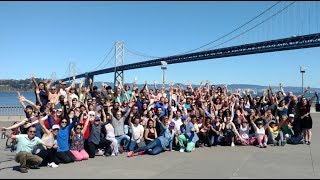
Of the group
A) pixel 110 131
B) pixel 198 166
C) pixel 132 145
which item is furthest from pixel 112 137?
pixel 198 166

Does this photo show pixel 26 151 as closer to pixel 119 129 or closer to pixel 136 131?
pixel 119 129

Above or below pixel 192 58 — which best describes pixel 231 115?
below

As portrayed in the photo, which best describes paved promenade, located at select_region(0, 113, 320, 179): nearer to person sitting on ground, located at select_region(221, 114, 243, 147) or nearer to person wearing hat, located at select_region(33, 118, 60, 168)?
person wearing hat, located at select_region(33, 118, 60, 168)

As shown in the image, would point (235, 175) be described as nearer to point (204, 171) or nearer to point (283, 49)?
point (204, 171)

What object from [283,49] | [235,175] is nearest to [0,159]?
[235,175]

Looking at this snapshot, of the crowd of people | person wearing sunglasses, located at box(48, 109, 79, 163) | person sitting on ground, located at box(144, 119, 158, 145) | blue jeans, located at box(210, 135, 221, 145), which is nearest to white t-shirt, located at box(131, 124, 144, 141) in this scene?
the crowd of people

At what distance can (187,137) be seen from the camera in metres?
9.44

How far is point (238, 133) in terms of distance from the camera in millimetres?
10047

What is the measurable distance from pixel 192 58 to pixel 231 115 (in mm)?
50988

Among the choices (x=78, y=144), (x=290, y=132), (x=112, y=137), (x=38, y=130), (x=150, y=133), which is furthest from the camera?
(x=290, y=132)

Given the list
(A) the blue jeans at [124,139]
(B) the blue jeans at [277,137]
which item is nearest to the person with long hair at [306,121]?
(B) the blue jeans at [277,137]

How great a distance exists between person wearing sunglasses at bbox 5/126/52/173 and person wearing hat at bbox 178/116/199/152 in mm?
3411

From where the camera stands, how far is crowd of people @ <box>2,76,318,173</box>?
789cm

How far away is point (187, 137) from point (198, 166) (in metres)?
2.11
